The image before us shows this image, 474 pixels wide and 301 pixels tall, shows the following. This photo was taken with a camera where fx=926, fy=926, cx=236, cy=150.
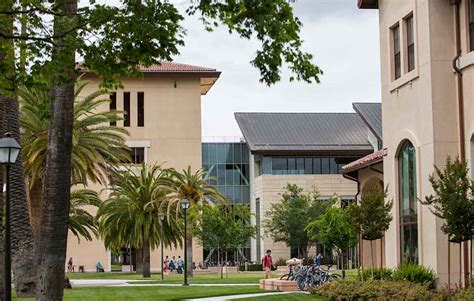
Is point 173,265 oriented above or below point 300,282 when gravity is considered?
below

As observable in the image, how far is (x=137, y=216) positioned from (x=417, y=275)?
3490 centimetres

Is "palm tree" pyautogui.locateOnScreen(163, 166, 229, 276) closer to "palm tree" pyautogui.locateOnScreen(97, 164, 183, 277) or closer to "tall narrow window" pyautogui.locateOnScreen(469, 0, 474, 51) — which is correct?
"palm tree" pyautogui.locateOnScreen(97, 164, 183, 277)

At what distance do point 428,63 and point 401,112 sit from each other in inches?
120

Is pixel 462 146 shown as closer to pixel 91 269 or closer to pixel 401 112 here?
pixel 401 112

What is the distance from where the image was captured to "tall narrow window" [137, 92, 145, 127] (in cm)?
8250

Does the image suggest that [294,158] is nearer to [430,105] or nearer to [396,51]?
[396,51]

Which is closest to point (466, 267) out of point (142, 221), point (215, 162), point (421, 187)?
point (421, 187)

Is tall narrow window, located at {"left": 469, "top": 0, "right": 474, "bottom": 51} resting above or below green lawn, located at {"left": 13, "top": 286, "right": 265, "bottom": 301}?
above

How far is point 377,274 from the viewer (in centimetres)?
2816

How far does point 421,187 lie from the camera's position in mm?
26188

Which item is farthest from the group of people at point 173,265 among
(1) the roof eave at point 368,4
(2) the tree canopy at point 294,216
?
(1) the roof eave at point 368,4

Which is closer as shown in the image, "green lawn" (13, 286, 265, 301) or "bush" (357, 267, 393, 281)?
"bush" (357, 267, 393, 281)

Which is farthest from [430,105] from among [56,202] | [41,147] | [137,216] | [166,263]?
[166,263]

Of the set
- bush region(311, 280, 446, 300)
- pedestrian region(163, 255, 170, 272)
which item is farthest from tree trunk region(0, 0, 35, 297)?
pedestrian region(163, 255, 170, 272)
